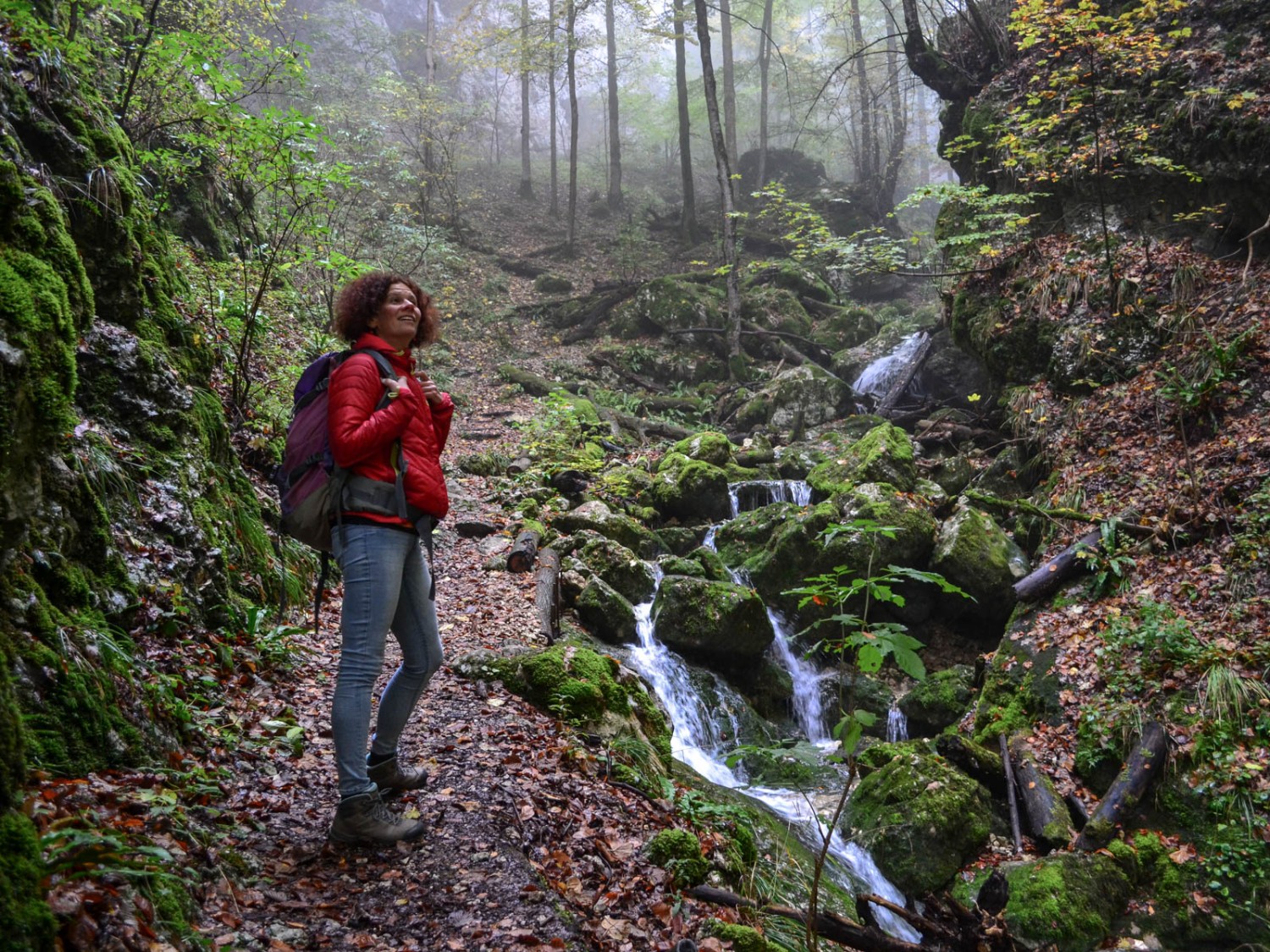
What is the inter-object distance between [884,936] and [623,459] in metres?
9.94

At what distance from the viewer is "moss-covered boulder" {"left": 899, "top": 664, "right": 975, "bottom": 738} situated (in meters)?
7.77

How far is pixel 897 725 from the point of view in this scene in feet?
26.2

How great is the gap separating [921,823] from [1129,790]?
1.72 meters

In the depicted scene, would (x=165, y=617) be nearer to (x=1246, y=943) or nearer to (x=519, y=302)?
(x=1246, y=943)

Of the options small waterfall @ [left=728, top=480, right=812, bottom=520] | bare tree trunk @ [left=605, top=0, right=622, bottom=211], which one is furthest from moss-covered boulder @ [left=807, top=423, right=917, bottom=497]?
bare tree trunk @ [left=605, top=0, right=622, bottom=211]

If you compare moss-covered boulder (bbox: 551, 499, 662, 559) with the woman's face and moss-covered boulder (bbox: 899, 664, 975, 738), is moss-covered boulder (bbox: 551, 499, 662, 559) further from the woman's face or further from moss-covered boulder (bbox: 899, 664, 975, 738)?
the woman's face

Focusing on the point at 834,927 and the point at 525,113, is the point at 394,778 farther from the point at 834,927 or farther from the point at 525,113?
the point at 525,113

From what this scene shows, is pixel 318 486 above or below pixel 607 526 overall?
above

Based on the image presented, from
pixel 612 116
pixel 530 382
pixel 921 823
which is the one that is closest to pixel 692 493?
pixel 530 382

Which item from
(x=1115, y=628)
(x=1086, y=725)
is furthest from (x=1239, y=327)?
(x=1086, y=725)

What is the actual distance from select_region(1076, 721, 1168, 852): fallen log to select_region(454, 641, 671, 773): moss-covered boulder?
3492mm

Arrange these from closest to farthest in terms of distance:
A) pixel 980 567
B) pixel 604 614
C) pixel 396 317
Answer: pixel 396 317 < pixel 604 614 < pixel 980 567

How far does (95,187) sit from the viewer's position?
4496 mm

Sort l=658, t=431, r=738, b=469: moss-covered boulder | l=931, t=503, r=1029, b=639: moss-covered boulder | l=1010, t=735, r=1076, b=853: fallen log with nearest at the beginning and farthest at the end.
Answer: l=1010, t=735, r=1076, b=853: fallen log
l=931, t=503, r=1029, b=639: moss-covered boulder
l=658, t=431, r=738, b=469: moss-covered boulder
